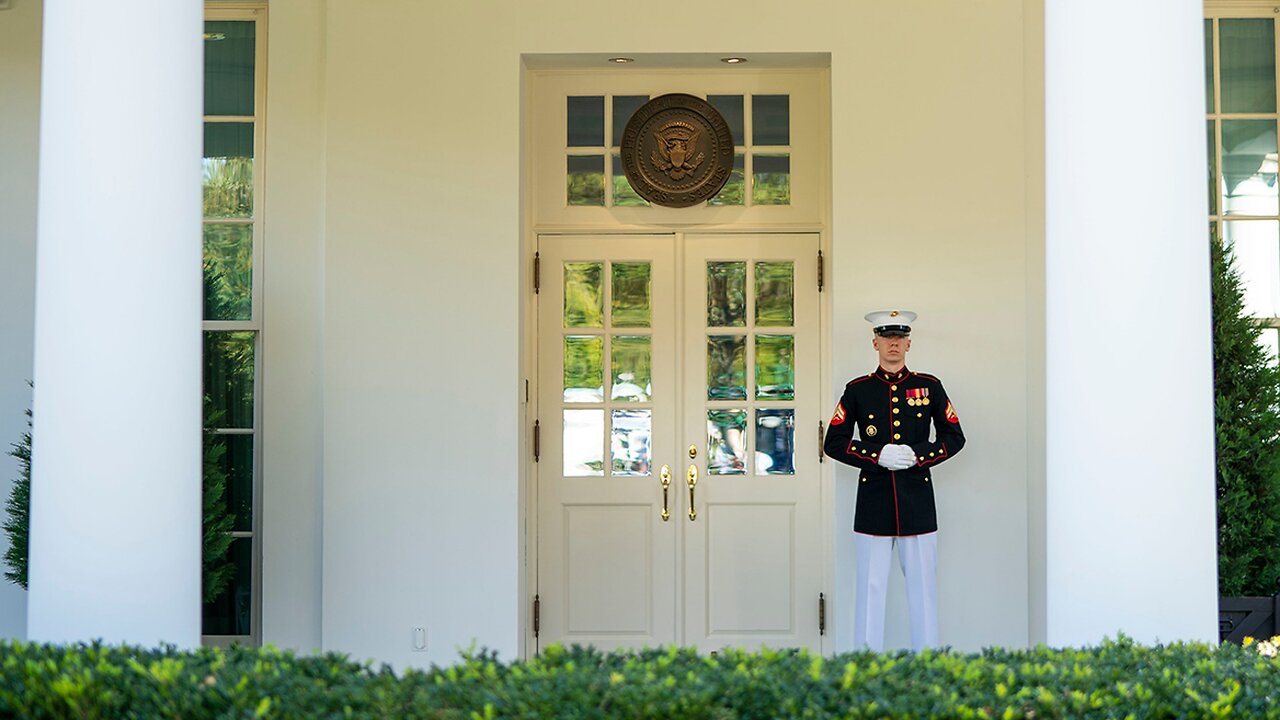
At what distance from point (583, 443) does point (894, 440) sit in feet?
5.29

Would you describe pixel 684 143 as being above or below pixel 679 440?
above

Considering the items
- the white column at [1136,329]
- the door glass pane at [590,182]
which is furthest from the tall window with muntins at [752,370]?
the white column at [1136,329]

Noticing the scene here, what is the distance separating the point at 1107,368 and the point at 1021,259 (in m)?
3.05

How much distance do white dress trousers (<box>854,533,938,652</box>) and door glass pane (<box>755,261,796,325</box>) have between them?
1.30m

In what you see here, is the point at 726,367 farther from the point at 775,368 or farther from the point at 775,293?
the point at 775,293

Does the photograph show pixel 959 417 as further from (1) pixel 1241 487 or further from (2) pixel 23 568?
(2) pixel 23 568

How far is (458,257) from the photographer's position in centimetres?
623

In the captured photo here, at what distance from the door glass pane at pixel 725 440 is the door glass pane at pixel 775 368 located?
0.53ft

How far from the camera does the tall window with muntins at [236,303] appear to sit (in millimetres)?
6418

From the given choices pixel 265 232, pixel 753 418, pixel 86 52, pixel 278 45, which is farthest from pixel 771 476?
pixel 86 52

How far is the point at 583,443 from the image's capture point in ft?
21.6

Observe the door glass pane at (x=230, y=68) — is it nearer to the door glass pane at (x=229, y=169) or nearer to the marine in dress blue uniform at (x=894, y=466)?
the door glass pane at (x=229, y=169)

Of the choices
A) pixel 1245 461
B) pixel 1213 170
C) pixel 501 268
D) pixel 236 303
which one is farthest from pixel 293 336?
pixel 1213 170

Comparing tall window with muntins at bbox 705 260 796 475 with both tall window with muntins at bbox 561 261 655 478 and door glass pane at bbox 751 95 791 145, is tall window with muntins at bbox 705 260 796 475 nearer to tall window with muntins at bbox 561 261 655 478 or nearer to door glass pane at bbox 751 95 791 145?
tall window with muntins at bbox 561 261 655 478
